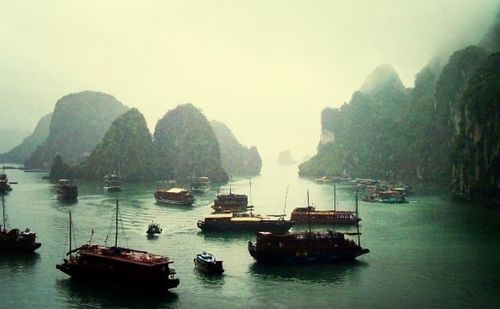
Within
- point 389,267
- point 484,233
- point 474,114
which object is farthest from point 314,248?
point 474,114

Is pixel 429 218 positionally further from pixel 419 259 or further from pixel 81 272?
pixel 81 272

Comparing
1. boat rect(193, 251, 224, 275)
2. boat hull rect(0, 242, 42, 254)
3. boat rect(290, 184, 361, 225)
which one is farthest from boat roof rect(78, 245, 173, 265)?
boat rect(290, 184, 361, 225)

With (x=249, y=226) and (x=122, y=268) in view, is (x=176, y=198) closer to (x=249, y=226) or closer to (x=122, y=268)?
(x=249, y=226)

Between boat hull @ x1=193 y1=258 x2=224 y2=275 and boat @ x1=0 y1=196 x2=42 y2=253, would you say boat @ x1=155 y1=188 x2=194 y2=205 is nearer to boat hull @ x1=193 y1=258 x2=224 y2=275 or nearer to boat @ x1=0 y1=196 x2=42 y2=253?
boat @ x1=0 y1=196 x2=42 y2=253

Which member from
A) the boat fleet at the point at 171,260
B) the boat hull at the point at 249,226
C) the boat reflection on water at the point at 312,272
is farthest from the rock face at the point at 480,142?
the boat reflection on water at the point at 312,272

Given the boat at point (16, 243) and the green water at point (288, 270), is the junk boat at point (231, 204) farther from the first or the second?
the boat at point (16, 243)

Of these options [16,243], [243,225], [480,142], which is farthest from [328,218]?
[480,142]
